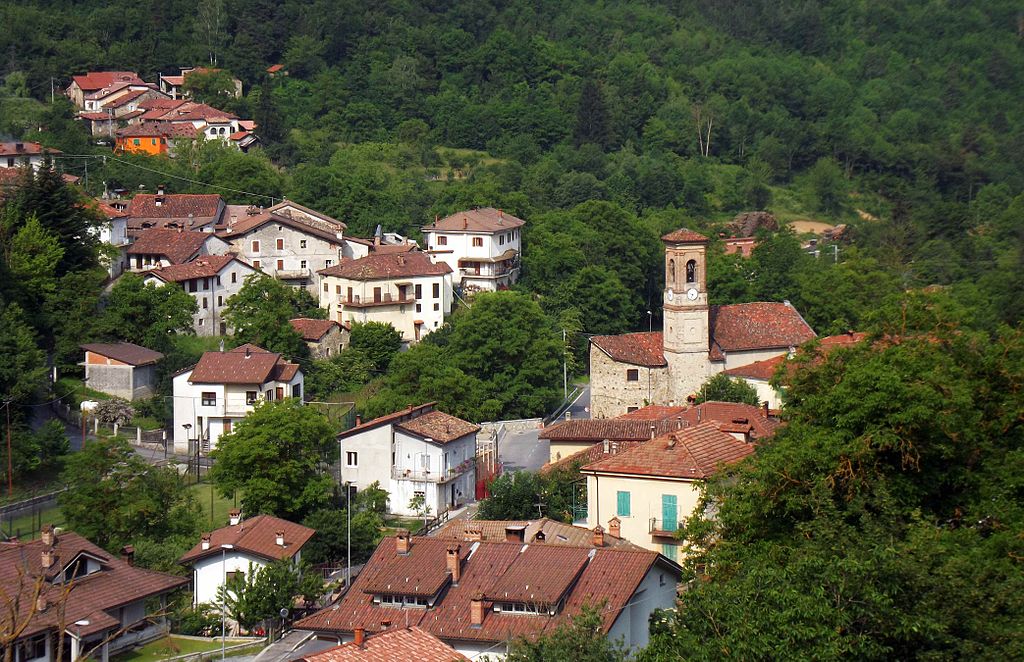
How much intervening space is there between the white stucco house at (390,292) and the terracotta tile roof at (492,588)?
26395mm

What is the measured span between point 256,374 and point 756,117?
65512 mm

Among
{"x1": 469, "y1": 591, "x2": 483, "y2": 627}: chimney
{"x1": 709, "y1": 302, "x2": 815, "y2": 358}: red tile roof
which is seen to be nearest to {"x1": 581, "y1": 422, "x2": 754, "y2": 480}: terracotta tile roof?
{"x1": 469, "y1": 591, "x2": 483, "y2": 627}: chimney

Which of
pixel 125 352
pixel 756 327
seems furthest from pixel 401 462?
pixel 756 327

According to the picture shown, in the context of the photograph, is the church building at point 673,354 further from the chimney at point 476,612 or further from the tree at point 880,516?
the chimney at point 476,612

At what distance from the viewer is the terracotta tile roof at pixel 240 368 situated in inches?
1800

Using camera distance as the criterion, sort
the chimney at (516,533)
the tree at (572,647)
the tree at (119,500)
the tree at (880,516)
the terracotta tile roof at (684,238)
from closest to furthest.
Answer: the tree at (880,516) → the tree at (572,647) → the chimney at (516,533) → the tree at (119,500) → the terracotta tile roof at (684,238)

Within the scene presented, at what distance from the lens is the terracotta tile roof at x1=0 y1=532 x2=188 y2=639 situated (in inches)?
1124

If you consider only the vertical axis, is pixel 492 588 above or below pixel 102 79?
below

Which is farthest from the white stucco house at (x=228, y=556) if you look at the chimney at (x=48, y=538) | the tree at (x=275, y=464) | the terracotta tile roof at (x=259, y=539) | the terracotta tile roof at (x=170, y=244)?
the terracotta tile roof at (x=170, y=244)

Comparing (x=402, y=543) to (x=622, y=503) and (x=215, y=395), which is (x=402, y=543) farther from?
(x=215, y=395)

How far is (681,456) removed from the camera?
109 ft

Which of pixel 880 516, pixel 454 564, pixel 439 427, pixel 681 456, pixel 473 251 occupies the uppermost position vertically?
pixel 473 251

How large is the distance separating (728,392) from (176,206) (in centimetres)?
2443

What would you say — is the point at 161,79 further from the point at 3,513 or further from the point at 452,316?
the point at 3,513
